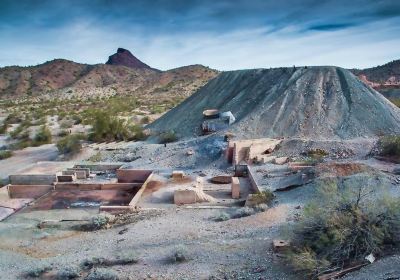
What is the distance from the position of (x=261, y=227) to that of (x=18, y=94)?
71974mm

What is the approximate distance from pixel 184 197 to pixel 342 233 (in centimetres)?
733

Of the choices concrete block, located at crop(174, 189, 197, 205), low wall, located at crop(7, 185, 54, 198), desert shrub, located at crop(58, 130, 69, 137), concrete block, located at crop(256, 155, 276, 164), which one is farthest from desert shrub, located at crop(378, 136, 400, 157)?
desert shrub, located at crop(58, 130, 69, 137)

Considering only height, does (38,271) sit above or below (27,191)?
below

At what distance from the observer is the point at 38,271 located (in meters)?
9.22

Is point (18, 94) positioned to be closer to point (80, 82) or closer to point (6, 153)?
point (80, 82)

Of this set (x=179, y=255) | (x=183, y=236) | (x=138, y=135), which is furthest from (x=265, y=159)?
(x=138, y=135)

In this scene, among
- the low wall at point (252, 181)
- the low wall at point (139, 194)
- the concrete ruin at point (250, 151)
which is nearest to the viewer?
the low wall at point (139, 194)

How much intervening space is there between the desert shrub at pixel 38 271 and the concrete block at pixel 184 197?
5.73 metres

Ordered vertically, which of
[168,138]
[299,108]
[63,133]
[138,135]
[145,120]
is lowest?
[168,138]

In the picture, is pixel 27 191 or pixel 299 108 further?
pixel 299 108

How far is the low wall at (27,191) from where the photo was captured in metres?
16.7

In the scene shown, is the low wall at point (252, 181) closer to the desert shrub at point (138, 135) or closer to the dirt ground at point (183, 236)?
the dirt ground at point (183, 236)

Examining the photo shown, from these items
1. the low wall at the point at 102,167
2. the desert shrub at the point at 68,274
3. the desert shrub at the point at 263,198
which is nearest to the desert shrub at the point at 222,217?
the desert shrub at the point at 263,198

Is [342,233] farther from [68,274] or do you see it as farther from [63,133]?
[63,133]
